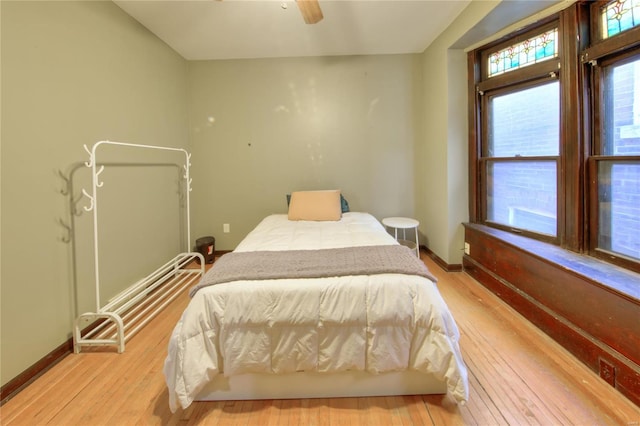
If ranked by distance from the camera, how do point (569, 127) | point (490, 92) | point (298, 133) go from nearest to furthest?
point (569, 127), point (490, 92), point (298, 133)

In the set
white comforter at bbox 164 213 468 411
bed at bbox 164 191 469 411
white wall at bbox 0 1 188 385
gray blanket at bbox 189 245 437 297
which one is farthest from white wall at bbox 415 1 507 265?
white wall at bbox 0 1 188 385

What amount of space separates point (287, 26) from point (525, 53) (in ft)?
6.68

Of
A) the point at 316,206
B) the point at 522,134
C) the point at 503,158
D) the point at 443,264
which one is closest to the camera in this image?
the point at 522,134

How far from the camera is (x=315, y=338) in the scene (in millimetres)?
1419

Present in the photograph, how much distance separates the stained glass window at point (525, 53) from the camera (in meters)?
2.24

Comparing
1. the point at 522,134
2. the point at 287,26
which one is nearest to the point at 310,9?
the point at 287,26

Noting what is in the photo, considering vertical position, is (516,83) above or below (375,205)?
above

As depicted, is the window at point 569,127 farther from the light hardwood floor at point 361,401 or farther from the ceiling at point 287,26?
the light hardwood floor at point 361,401

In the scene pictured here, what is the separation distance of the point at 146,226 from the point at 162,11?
1832 millimetres

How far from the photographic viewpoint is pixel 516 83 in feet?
8.36

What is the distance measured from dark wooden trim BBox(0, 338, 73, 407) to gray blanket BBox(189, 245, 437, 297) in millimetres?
1047

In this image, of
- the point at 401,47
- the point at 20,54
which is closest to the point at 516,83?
the point at 401,47

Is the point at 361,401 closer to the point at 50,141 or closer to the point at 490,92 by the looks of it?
the point at 50,141

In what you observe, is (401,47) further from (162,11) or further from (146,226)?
(146,226)
